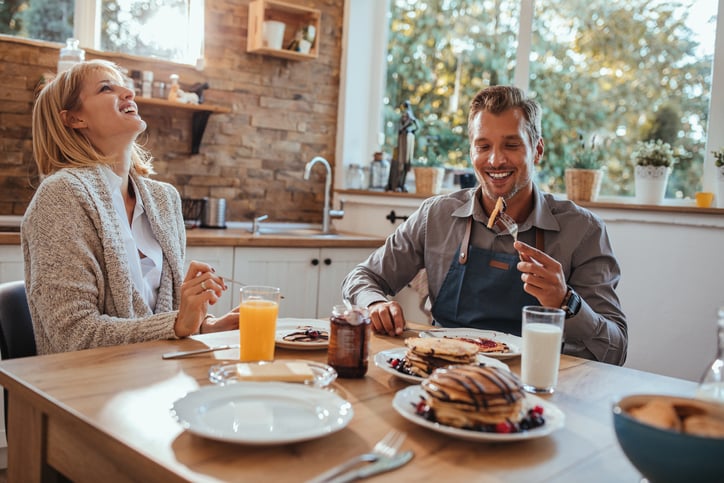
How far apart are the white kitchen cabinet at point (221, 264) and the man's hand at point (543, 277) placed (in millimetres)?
1838

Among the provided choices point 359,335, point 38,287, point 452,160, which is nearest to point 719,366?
point 359,335

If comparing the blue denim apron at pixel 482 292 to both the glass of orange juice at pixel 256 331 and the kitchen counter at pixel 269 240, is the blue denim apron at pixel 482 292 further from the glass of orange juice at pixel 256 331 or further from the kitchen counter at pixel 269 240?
the kitchen counter at pixel 269 240

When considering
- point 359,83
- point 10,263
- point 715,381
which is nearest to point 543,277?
point 715,381

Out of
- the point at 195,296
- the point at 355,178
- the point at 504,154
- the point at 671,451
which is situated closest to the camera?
the point at 671,451

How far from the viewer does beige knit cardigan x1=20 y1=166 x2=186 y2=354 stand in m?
1.64

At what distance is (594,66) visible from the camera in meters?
3.43

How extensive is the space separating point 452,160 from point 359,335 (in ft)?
9.40

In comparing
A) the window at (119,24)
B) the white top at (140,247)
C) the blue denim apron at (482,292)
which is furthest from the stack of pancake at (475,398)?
the window at (119,24)

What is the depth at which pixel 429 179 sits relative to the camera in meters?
3.88

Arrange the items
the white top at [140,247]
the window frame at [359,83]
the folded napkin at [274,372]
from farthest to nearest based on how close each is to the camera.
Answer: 1. the window frame at [359,83]
2. the white top at [140,247]
3. the folded napkin at [274,372]

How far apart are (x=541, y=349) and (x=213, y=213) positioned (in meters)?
2.72

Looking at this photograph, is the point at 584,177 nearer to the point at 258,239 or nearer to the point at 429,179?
the point at 429,179

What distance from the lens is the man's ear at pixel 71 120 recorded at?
6.62 ft

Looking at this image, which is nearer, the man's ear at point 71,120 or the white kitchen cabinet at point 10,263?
the man's ear at point 71,120
